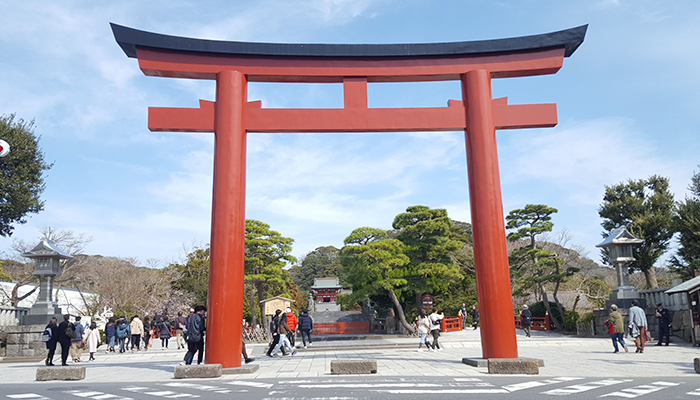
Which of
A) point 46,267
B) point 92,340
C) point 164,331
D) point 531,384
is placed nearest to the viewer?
point 531,384

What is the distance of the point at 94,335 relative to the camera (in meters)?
16.2

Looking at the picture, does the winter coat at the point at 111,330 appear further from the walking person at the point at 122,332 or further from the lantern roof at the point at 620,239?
the lantern roof at the point at 620,239

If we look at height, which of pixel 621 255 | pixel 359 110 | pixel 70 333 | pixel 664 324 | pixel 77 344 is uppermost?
pixel 359 110

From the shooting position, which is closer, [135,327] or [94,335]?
[94,335]

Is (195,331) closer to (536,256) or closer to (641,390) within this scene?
(641,390)

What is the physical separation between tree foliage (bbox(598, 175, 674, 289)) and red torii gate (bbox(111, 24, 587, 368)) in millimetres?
19110

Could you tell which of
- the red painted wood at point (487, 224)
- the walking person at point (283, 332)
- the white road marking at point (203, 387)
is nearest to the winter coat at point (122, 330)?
the walking person at point (283, 332)

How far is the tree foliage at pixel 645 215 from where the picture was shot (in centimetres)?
2698

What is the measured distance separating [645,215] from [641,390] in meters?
24.7

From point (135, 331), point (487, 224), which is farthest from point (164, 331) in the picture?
point (487, 224)

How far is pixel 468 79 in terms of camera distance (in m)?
11.5

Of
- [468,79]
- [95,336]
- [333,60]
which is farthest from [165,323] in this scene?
[468,79]

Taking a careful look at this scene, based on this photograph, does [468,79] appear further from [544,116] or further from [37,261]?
[37,261]

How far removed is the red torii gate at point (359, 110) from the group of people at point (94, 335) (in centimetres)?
334
